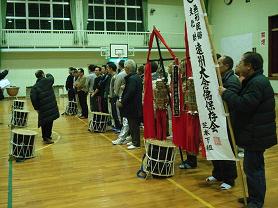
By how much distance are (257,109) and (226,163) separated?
109 centimetres

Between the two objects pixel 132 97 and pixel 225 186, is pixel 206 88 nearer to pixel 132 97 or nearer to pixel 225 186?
pixel 225 186

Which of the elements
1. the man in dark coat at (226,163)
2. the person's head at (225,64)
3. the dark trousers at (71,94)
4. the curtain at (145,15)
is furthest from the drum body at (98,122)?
the curtain at (145,15)

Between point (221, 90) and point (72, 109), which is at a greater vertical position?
point (221, 90)

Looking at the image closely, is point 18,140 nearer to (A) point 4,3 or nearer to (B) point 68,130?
(B) point 68,130

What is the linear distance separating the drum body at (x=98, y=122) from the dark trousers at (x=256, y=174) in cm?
489

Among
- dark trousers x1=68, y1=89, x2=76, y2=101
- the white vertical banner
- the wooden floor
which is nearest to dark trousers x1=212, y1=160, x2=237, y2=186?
the wooden floor

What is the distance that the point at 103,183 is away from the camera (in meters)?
4.43

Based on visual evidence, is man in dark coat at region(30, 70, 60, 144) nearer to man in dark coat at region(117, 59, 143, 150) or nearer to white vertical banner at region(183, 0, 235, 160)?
man in dark coat at region(117, 59, 143, 150)

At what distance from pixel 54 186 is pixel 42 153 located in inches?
74.7

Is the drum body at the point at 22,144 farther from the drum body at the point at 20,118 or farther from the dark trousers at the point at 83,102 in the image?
the dark trousers at the point at 83,102

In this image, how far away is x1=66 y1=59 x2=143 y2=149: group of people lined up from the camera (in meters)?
6.13

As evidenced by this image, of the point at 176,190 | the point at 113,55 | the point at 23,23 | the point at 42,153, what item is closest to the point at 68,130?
the point at 42,153

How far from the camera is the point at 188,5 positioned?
3.57 meters

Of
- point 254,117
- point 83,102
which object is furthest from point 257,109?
point 83,102
